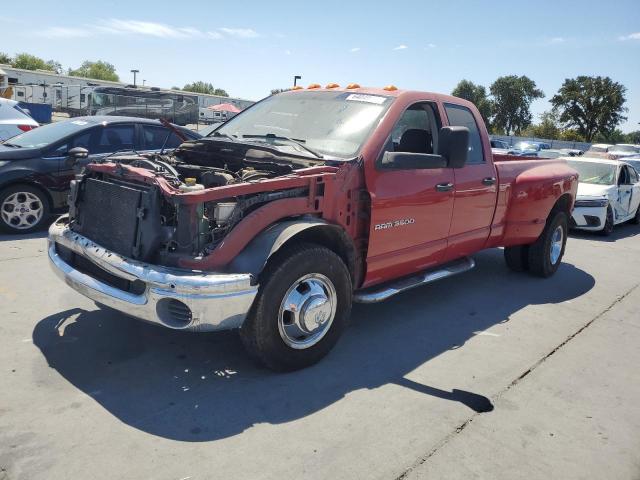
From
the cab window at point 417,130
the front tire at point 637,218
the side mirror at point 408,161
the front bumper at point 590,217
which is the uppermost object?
the cab window at point 417,130

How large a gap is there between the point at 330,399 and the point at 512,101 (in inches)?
3094

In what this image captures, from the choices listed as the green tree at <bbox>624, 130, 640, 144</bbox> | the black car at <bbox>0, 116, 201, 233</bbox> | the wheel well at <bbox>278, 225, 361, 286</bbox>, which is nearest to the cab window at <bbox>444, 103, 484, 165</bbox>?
the wheel well at <bbox>278, 225, 361, 286</bbox>

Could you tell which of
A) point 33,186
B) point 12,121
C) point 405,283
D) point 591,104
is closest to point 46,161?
point 33,186

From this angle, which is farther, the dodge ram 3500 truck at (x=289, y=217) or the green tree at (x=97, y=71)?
the green tree at (x=97, y=71)

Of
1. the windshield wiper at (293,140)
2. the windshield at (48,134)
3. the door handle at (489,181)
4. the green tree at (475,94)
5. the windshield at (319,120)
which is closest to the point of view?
the windshield wiper at (293,140)

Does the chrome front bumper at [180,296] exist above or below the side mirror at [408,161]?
below

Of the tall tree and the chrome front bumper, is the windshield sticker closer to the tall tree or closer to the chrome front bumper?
the chrome front bumper

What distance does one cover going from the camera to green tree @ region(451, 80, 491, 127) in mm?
74312

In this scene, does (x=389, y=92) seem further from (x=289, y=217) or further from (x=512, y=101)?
(x=512, y=101)

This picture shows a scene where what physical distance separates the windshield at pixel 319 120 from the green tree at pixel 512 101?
76.0 metres

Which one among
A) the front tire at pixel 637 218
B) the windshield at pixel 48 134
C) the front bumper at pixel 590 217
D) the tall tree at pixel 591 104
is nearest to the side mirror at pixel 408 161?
the windshield at pixel 48 134

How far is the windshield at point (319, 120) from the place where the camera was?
4.21 meters

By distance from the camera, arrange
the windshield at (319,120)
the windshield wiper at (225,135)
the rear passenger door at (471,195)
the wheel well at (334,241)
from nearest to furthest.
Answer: the wheel well at (334,241)
the windshield at (319,120)
the windshield wiper at (225,135)
the rear passenger door at (471,195)

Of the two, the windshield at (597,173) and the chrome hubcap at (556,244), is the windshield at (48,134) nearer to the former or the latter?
the chrome hubcap at (556,244)
